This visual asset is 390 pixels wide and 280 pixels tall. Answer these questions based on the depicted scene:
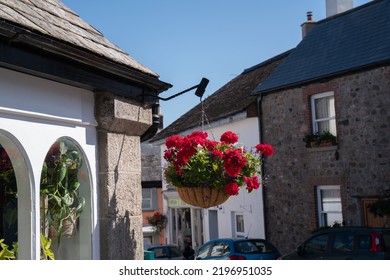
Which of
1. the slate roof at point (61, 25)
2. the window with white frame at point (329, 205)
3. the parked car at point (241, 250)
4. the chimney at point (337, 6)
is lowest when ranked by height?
the parked car at point (241, 250)

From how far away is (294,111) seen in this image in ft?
56.5

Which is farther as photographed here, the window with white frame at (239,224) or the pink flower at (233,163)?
the window with white frame at (239,224)

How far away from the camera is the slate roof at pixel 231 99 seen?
19759 millimetres

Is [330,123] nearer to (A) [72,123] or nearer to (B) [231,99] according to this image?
(B) [231,99]

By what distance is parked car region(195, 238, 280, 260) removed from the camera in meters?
13.8

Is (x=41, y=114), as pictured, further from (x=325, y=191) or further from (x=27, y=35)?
(x=325, y=191)

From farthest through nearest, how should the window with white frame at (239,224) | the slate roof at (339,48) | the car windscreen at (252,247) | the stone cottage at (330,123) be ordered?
the window with white frame at (239,224)
the slate roof at (339,48)
the stone cottage at (330,123)
the car windscreen at (252,247)

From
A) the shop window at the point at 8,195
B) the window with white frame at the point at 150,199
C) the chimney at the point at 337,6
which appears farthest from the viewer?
the window with white frame at the point at 150,199

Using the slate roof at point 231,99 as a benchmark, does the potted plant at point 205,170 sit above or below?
below

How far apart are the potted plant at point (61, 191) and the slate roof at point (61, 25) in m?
0.85

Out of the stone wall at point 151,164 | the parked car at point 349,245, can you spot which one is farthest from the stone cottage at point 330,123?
the stone wall at point 151,164

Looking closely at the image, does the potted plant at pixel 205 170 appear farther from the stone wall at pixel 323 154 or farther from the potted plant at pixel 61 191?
the stone wall at pixel 323 154

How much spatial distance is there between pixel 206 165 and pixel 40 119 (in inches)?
74.2

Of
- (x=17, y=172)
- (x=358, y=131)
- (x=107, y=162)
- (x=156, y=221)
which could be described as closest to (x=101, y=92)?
(x=107, y=162)
